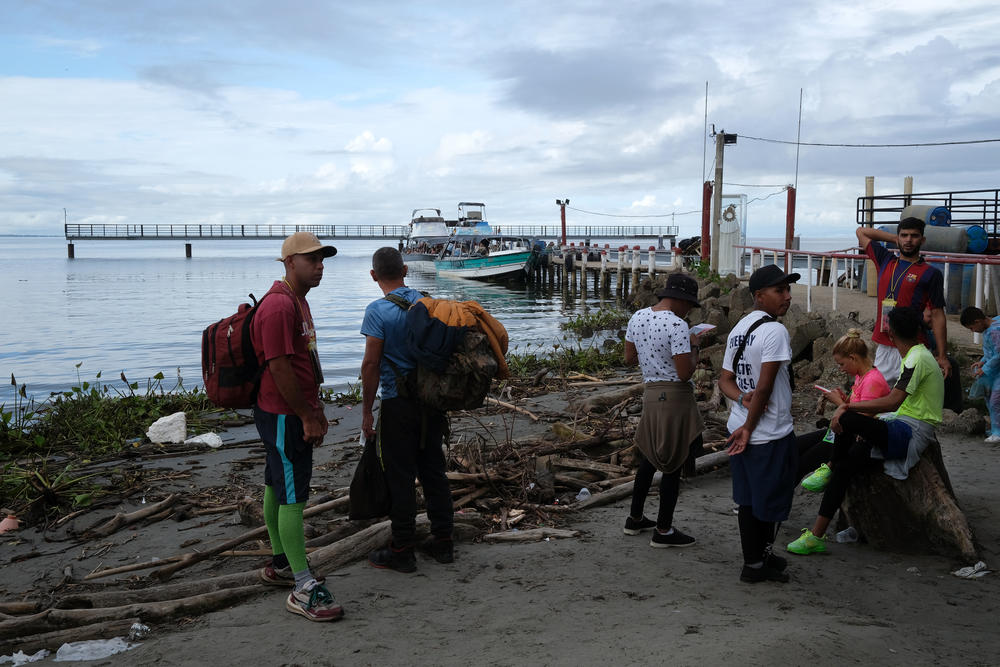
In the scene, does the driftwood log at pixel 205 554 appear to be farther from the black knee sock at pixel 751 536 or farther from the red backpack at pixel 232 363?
the black knee sock at pixel 751 536

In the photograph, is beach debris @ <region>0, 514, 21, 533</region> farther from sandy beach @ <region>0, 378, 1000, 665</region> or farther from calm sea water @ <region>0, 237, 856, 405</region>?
calm sea water @ <region>0, 237, 856, 405</region>

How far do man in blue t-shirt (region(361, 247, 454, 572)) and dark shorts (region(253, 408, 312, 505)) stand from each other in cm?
46

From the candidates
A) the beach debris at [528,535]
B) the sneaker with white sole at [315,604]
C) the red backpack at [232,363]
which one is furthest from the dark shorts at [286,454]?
the beach debris at [528,535]

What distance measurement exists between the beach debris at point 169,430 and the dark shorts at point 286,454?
551 cm

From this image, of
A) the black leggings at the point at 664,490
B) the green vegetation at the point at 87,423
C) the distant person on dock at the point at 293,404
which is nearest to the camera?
the distant person on dock at the point at 293,404

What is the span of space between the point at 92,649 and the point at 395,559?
155cm

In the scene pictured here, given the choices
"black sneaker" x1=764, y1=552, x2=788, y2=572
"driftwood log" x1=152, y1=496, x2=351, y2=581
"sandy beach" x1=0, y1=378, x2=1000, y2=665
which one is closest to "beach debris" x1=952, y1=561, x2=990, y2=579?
"sandy beach" x1=0, y1=378, x2=1000, y2=665

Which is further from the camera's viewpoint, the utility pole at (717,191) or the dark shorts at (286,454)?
the utility pole at (717,191)

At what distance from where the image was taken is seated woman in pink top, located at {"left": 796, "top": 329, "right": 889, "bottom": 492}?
15.7ft

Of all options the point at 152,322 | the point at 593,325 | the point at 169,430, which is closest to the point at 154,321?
the point at 152,322

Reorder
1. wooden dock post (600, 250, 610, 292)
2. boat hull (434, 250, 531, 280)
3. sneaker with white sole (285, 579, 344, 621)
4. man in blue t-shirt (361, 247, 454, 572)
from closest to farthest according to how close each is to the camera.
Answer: sneaker with white sole (285, 579, 344, 621)
man in blue t-shirt (361, 247, 454, 572)
wooden dock post (600, 250, 610, 292)
boat hull (434, 250, 531, 280)

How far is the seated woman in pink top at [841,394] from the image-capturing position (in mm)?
4785

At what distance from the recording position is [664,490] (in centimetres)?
477

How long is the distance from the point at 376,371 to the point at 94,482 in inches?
172
